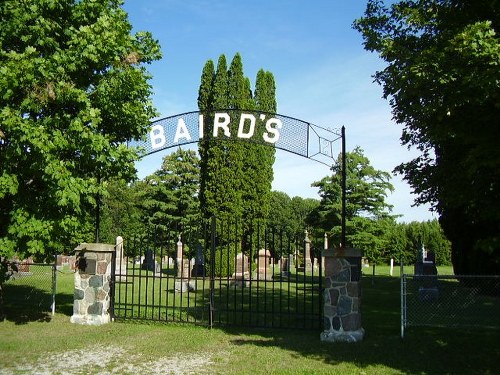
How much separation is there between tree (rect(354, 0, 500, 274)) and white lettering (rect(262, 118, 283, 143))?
208 cm

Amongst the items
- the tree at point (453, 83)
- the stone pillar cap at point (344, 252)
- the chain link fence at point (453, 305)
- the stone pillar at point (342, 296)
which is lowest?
the chain link fence at point (453, 305)

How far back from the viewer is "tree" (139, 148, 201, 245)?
115 ft

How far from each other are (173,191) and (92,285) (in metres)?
26.2

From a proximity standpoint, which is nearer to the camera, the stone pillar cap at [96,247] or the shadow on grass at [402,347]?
the shadow on grass at [402,347]

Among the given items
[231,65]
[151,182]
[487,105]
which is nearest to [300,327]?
[487,105]

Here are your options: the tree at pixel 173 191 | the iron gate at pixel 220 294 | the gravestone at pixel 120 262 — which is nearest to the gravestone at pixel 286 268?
the iron gate at pixel 220 294

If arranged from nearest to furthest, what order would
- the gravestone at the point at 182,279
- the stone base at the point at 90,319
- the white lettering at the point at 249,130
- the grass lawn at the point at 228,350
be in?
the grass lawn at the point at 228,350 < the white lettering at the point at 249,130 < the stone base at the point at 90,319 < the gravestone at the point at 182,279

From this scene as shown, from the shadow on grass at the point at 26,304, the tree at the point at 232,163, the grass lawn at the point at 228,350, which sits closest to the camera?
the grass lawn at the point at 228,350

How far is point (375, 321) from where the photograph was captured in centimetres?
1009

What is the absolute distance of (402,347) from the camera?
24.6 feet

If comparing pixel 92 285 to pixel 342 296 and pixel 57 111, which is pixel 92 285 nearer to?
pixel 57 111

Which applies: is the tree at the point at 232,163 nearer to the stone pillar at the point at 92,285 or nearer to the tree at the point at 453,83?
the stone pillar at the point at 92,285

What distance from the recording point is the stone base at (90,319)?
9352 mm

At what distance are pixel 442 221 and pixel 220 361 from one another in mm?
15184
